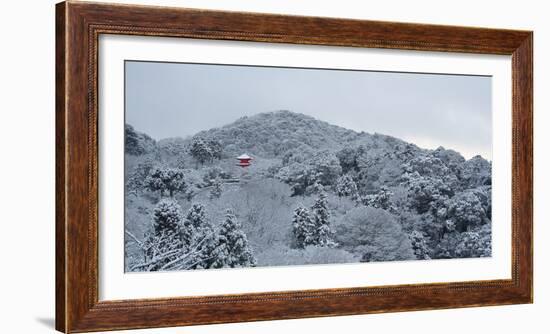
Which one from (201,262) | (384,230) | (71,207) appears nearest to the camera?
(71,207)

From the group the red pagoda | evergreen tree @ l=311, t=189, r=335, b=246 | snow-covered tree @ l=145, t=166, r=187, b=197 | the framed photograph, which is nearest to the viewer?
the framed photograph

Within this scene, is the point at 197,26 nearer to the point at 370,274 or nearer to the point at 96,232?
the point at 96,232

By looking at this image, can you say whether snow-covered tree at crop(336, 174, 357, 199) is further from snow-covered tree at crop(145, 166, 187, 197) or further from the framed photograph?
snow-covered tree at crop(145, 166, 187, 197)

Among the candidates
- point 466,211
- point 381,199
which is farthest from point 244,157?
point 466,211

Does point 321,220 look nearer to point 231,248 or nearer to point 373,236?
point 373,236

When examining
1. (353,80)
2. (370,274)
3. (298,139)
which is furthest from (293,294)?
(353,80)

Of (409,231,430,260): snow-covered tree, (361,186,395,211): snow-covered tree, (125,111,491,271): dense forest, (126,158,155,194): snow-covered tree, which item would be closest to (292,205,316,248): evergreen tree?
(125,111,491,271): dense forest

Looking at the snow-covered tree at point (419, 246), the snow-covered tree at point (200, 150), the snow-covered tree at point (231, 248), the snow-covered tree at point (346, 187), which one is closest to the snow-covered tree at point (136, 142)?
the snow-covered tree at point (200, 150)
